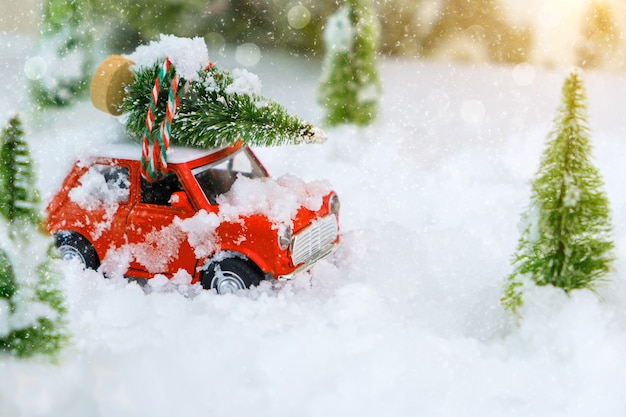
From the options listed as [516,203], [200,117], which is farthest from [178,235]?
[516,203]

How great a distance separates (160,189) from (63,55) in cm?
170

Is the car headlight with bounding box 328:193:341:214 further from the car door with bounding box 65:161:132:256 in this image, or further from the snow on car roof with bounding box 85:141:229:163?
the car door with bounding box 65:161:132:256

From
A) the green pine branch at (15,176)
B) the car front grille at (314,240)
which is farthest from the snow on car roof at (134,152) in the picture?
the green pine branch at (15,176)

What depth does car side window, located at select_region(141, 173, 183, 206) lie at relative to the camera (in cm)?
345

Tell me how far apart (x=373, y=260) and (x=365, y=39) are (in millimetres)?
2528

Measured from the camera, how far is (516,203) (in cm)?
433

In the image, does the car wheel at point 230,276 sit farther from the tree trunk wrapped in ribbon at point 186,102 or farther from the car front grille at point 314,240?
the tree trunk wrapped in ribbon at point 186,102

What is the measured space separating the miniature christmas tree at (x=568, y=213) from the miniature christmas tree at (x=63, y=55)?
10.8ft

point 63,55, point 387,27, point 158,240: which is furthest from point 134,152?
point 387,27

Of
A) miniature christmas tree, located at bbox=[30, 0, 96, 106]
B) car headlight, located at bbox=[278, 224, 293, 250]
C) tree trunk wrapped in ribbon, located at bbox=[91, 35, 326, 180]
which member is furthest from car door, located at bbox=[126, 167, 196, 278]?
miniature christmas tree, located at bbox=[30, 0, 96, 106]

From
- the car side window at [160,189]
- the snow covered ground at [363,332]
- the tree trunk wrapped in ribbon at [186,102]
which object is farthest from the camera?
the car side window at [160,189]

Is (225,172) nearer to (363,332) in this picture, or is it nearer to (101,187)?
(101,187)

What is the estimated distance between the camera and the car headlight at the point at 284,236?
10.5ft

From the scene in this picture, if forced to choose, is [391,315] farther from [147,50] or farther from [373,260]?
[147,50]
